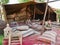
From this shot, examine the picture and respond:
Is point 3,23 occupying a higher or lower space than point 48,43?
higher

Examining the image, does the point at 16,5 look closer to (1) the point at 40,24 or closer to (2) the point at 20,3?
(2) the point at 20,3

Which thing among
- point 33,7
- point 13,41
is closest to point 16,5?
point 33,7

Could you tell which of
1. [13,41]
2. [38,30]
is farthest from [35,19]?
[13,41]

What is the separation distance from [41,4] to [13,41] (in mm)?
1605

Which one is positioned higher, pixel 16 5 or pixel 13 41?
pixel 16 5

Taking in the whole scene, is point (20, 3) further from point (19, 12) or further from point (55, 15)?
point (55, 15)

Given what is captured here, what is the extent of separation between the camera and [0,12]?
4.26m

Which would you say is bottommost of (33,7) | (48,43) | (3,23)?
(48,43)

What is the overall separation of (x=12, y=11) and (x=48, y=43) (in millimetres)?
1741

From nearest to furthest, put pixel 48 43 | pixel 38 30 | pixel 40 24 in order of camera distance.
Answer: pixel 48 43 → pixel 38 30 → pixel 40 24

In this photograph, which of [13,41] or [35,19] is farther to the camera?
[35,19]

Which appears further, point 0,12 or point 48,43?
point 0,12

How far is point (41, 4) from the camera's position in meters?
4.52

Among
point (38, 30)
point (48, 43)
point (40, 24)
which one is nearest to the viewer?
point (48, 43)
